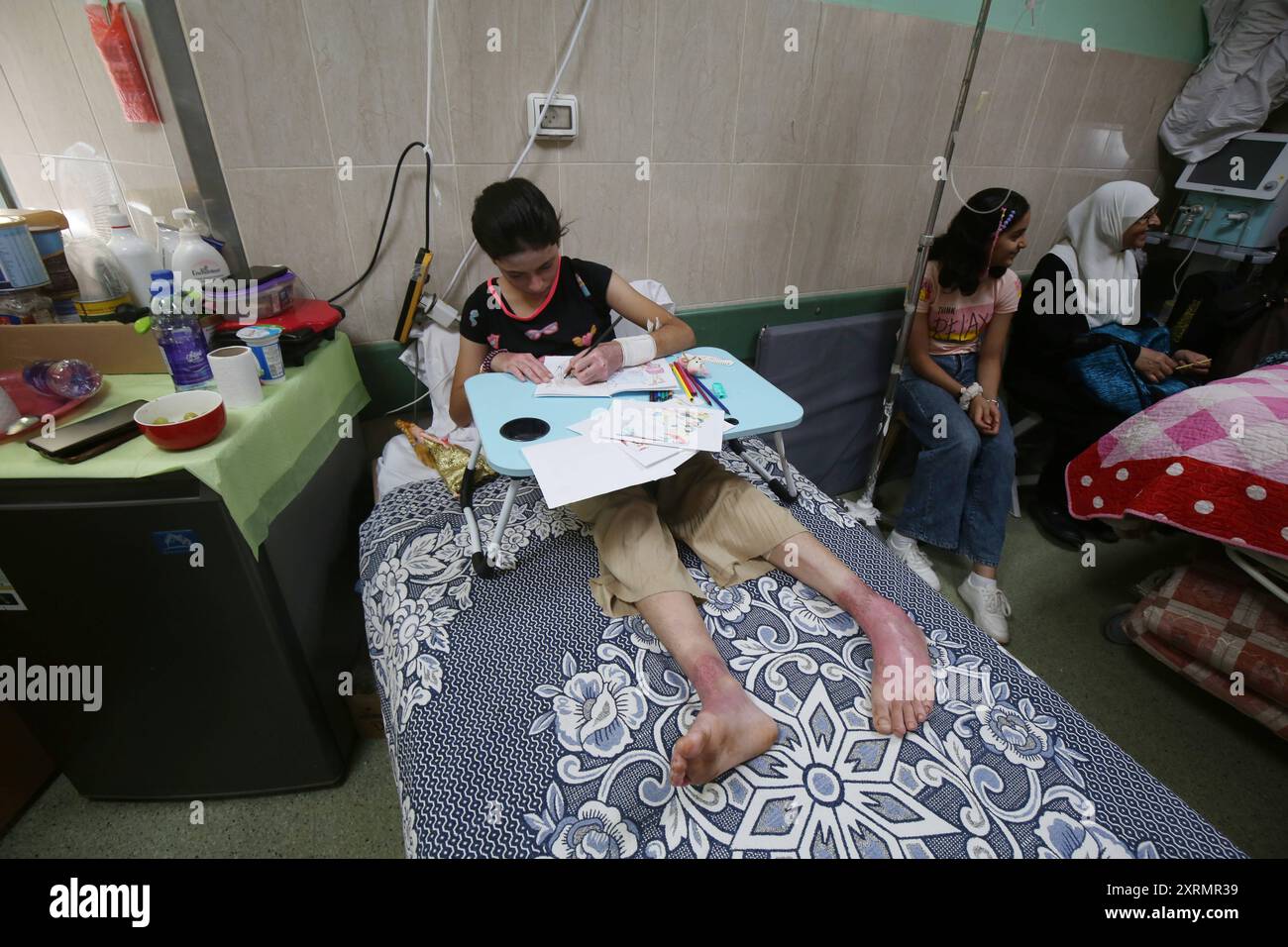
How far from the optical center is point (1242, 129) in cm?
237

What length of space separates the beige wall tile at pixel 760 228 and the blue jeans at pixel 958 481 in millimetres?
665

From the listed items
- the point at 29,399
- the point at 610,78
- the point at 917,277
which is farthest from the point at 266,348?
the point at 917,277

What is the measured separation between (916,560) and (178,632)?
1996mm

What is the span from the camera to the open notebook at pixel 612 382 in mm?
1119

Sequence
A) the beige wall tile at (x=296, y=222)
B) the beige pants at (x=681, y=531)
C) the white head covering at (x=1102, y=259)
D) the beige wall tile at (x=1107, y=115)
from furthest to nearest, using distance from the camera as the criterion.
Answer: the beige wall tile at (x=1107, y=115) → the white head covering at (x=1102, y=259) → the beige wall tile at (x=296, y=222) → the beige pants at (x=681, y=531)

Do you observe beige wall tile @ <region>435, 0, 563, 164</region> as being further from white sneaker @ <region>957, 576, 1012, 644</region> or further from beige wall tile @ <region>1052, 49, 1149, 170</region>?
beige wall tile @ <region>1052, 49, 1149, 170</region>

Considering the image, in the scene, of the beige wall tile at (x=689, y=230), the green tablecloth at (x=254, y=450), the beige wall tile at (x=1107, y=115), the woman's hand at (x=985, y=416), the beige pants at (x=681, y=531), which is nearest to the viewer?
the green tablecloth at (x=254, y=450)

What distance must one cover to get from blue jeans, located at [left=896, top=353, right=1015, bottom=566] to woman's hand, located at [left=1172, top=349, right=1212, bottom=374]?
803 mm

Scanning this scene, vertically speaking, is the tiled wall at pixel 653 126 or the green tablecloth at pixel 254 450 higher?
the tiled wall at pixel 653 126

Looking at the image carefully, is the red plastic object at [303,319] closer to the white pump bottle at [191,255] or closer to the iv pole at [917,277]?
the white pump bottle at [191,255]

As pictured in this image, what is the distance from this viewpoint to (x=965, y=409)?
1.87m

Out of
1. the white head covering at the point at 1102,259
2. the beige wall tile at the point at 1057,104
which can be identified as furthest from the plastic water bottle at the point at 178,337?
the beige wall tile at the point at 1057,104

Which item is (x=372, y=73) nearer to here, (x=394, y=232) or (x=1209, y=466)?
(x=394, y=232)
